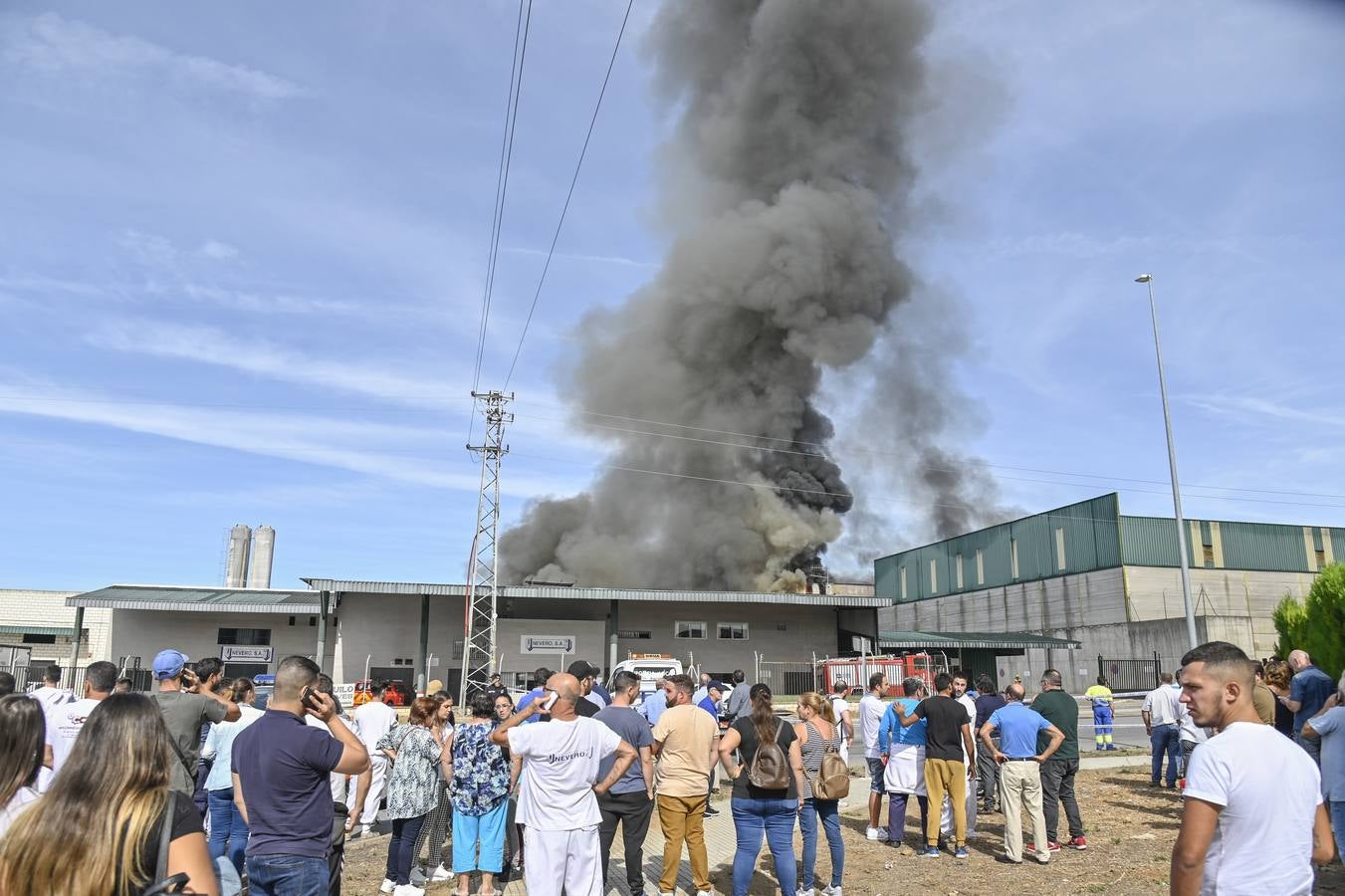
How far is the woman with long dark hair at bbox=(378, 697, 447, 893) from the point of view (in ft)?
23.9

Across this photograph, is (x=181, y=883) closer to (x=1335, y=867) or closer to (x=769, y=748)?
(x=769, y=748)

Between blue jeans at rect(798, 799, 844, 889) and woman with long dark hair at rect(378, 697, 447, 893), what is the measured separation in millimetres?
2968

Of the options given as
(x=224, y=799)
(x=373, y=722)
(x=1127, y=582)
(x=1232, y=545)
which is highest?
(x=1232, y=545)

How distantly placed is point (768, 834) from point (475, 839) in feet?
7.49

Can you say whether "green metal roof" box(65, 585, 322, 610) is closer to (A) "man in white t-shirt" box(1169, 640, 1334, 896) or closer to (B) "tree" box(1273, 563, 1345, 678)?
(B) "tree" box(1273, 563, 1345, 678)

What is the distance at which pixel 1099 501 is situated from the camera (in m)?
43.0

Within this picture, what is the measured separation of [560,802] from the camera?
5.44m

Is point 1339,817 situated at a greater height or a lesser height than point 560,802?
lesser

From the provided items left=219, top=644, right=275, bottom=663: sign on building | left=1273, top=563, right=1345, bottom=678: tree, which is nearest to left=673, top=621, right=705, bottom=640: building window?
left=219, top=644, right=275, bottom=663: sign on building

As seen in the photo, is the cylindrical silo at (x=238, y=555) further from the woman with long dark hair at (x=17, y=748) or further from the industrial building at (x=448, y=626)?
the woman with long dark hair at (x=17, y=748)

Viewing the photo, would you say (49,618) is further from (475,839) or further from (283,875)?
(283,875)

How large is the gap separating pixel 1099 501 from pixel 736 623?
18614 mm

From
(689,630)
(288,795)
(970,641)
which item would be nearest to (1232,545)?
(970,641)

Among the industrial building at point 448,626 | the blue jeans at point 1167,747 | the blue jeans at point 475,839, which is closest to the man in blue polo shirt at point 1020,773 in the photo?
the blue jeans at point 1167,747
